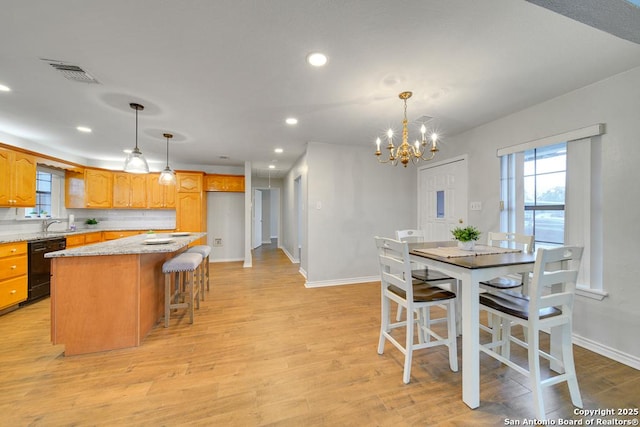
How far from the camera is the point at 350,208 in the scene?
165 inches

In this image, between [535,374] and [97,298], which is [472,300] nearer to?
[535,374]

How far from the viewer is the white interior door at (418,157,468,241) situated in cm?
354

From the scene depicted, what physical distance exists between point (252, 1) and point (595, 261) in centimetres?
343

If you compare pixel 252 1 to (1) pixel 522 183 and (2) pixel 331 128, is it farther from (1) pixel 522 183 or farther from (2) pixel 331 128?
(1) pixel 522 183

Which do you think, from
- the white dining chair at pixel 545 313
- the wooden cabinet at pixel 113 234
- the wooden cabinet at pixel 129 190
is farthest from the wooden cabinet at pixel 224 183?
the white dining chair at pixel 545 313

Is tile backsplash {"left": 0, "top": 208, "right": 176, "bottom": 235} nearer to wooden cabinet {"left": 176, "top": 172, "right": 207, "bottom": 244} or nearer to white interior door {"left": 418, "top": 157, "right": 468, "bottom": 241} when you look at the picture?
wooden cabinet {"left": 176, "top": 172, "right": 207, "bottom": 244}

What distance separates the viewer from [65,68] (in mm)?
1933

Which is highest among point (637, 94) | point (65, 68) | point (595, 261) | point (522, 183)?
point (65, 68)

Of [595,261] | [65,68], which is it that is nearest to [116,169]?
[65,68]

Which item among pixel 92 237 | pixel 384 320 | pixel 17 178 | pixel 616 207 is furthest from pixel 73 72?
pixel 616 207

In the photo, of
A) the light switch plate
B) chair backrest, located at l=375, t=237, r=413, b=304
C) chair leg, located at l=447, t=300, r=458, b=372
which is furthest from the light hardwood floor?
the light switch plate

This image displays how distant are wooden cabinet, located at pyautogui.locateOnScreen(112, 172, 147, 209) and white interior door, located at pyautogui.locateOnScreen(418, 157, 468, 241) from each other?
18.9 feet

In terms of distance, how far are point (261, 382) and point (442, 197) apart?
3.61m

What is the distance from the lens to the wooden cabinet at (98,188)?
4.74 metres
